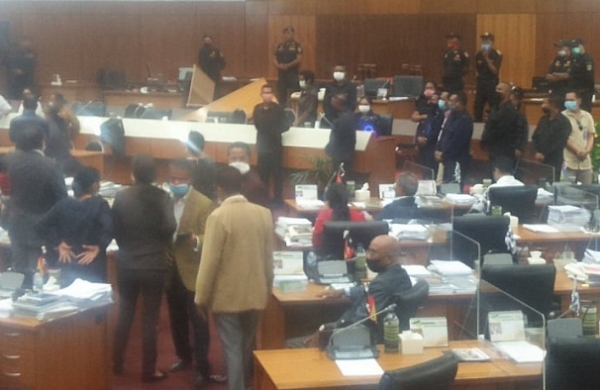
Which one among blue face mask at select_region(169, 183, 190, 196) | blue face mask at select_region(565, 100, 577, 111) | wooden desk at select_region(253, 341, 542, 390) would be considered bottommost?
wooden desk at select_region(253, 341, 542, 390)

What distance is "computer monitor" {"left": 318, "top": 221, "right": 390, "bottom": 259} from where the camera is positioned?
7.54m

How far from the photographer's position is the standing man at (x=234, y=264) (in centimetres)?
633

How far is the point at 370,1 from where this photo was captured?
22000mm

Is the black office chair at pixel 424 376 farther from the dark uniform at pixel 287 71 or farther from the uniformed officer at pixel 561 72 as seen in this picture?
the dark uniform at pixel 287 71

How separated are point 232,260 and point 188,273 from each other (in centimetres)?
98

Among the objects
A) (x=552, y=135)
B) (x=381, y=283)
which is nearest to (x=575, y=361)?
(x=381, y=283)

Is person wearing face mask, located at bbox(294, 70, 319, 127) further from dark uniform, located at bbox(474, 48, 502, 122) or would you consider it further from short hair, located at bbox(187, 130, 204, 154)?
short hair, located at bbox(187, 130, 204, 154)

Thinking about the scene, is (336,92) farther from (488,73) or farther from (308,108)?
(488,73)

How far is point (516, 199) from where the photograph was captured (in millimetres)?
9680

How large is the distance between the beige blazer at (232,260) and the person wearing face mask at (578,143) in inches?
269

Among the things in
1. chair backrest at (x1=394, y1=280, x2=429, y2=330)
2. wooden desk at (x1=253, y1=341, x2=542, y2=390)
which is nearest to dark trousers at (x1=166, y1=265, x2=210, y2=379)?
wooden desk at (x1=253, y1=341, x2=542, y2=390)

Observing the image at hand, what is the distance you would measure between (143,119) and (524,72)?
8.45 metres

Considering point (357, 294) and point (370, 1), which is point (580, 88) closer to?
point (370, 1)

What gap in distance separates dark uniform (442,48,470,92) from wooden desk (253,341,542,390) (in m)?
12.5
